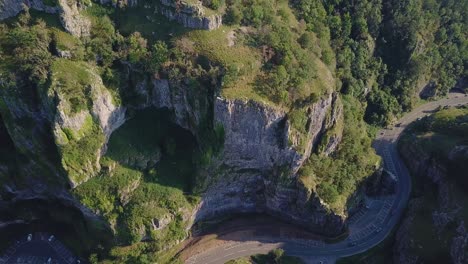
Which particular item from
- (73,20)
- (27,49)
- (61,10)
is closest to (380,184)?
(73,20)

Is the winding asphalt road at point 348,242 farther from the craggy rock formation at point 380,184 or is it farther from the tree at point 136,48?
the tree at point 136,48

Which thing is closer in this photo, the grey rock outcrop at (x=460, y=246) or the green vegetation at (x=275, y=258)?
the grey rock outcrop at (x=460, y=246)

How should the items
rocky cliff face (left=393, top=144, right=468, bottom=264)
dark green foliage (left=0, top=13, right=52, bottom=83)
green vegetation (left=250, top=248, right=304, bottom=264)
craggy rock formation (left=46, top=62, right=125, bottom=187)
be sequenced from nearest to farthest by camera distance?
craggy rock formation (left=46, top=62, right=125, bottom=187)
dark green foliage (left=0, top=13, right=52, bottom=83)
rocky cliff face (left=393, top=144, right=468, bottom=264)
green vegetation (left=250, top=248, right=304, bottom=264)

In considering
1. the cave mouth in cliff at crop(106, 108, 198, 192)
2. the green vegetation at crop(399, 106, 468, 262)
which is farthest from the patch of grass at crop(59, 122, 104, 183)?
the green vegetation at crop(399, 106, 468, 262)

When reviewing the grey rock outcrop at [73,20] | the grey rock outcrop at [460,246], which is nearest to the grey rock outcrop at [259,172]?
the grey rock outcrop at [460,246]

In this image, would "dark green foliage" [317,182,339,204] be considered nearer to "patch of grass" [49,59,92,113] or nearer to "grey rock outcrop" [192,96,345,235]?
"grey rock outcrop" [192,96,345,235]
